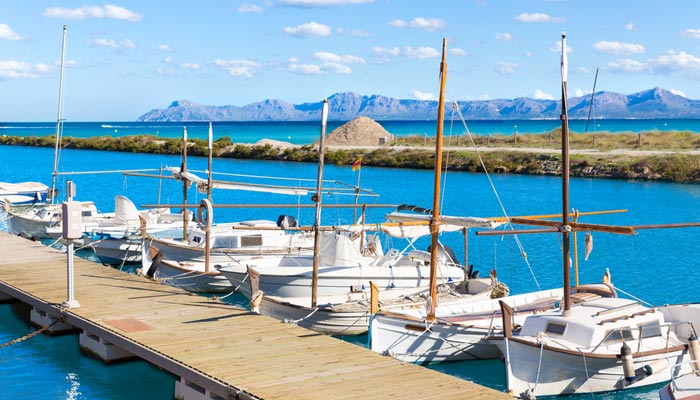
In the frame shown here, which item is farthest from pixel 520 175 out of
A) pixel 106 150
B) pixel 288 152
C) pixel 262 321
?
pixel 106 150

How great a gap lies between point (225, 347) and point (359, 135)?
4255 inches

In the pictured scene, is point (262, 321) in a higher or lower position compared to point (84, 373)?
higher

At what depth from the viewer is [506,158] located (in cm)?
9106

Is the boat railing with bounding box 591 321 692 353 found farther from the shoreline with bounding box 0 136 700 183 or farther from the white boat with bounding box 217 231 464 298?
the shoreline with bounding box 0 136 700 183

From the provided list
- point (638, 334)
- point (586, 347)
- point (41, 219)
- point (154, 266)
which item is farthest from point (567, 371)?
point (41, 219)

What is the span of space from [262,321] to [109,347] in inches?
151

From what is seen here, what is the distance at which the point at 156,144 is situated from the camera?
131 metres

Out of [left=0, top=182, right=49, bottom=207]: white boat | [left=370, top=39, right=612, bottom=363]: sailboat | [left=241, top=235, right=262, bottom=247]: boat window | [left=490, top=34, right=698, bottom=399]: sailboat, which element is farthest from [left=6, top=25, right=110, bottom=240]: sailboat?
[left=490, top=34, right=698, bottom=399]: sailboat

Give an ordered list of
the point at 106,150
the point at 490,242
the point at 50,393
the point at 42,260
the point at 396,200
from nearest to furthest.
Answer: the point at 50,393, the point at 42,260, the point at 490,242, the point at 396,200, the point at 106,150

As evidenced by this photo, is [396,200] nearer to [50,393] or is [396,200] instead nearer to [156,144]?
[50,393]

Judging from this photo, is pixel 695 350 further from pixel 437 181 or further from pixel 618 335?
pixel 437 181

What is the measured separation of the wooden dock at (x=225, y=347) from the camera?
16516 mm

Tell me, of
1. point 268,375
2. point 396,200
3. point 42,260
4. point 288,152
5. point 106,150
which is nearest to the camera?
point 268,375

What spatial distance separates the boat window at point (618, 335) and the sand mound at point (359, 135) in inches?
4014
